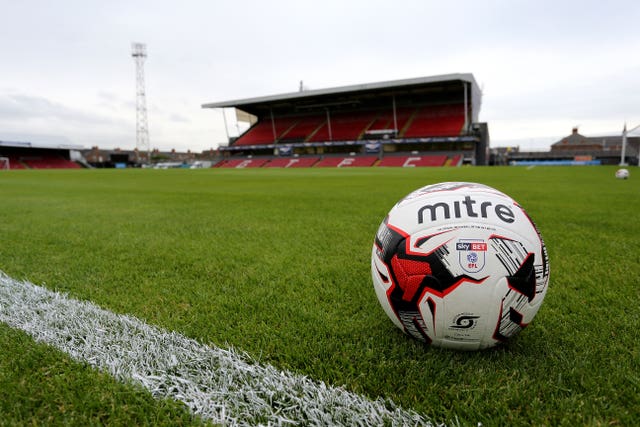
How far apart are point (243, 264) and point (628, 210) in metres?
5.79

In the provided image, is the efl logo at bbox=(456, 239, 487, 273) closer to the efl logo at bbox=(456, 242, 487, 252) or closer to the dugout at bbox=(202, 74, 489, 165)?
the efl logo at bbox=(456, 242, 487, 252)

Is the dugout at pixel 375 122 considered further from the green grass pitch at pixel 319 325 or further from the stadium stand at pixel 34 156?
the green grass pitch at pixel 319 325

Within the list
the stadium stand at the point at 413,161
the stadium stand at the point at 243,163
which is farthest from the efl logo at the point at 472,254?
the stadium stand at the point at 243,163

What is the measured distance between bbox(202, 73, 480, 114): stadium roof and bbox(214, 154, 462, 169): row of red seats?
7.25 m

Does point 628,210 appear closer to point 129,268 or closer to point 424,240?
point 424,240

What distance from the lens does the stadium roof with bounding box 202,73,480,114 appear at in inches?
1373

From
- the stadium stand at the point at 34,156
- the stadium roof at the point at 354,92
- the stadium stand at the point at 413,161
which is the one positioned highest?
the stadium roof at the point at 354,92

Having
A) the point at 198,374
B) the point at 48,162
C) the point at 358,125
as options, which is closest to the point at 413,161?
the point at 358,125

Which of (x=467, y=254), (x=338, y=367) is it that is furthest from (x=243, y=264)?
(x=467, y=254)

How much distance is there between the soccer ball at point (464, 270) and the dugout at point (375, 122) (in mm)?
36307

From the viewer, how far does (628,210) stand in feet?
17.5

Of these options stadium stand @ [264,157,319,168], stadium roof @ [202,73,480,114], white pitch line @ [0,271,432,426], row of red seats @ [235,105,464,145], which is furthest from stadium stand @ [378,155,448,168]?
white pitch line @ [0,271,432,426]

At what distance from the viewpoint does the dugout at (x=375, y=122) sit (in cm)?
3841

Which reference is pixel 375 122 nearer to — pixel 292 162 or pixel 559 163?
pixel 292 162
